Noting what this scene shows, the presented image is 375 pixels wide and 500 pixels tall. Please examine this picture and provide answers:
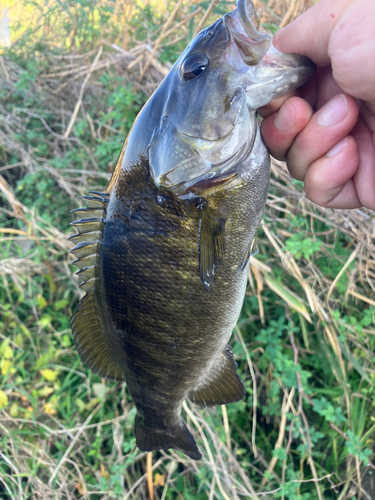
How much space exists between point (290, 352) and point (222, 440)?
606 millimetres

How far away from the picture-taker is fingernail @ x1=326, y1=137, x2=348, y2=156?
1.02 m

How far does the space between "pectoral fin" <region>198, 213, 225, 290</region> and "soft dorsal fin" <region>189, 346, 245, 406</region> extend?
0.49 meters

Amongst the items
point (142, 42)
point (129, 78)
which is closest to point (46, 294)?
point (129, 78)

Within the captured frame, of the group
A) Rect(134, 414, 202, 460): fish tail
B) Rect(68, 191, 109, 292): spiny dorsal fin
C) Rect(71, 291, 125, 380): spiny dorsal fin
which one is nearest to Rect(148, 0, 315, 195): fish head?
Rect(68, 191, 109, 292): spiny dorsal fin

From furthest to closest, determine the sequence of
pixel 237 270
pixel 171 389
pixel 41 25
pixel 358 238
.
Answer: pixel 41 25, pixel 358 238, pixel 171 389, pixel 237 270

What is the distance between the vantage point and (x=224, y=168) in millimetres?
862

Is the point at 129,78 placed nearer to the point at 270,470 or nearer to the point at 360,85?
the point at 360,85

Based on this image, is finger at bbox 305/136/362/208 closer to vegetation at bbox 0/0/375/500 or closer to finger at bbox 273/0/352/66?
finger at bbox 273/0/352/66

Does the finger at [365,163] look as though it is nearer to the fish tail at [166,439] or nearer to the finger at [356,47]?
the finger at [356,47]

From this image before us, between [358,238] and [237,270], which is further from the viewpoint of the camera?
[358,238]

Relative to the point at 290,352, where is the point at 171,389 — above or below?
above

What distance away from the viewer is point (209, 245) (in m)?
0.94

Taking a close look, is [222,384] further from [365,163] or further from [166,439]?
[365,163]

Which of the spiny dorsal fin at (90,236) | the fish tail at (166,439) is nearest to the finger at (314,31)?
the spiny dorsal fin at (90,236)
